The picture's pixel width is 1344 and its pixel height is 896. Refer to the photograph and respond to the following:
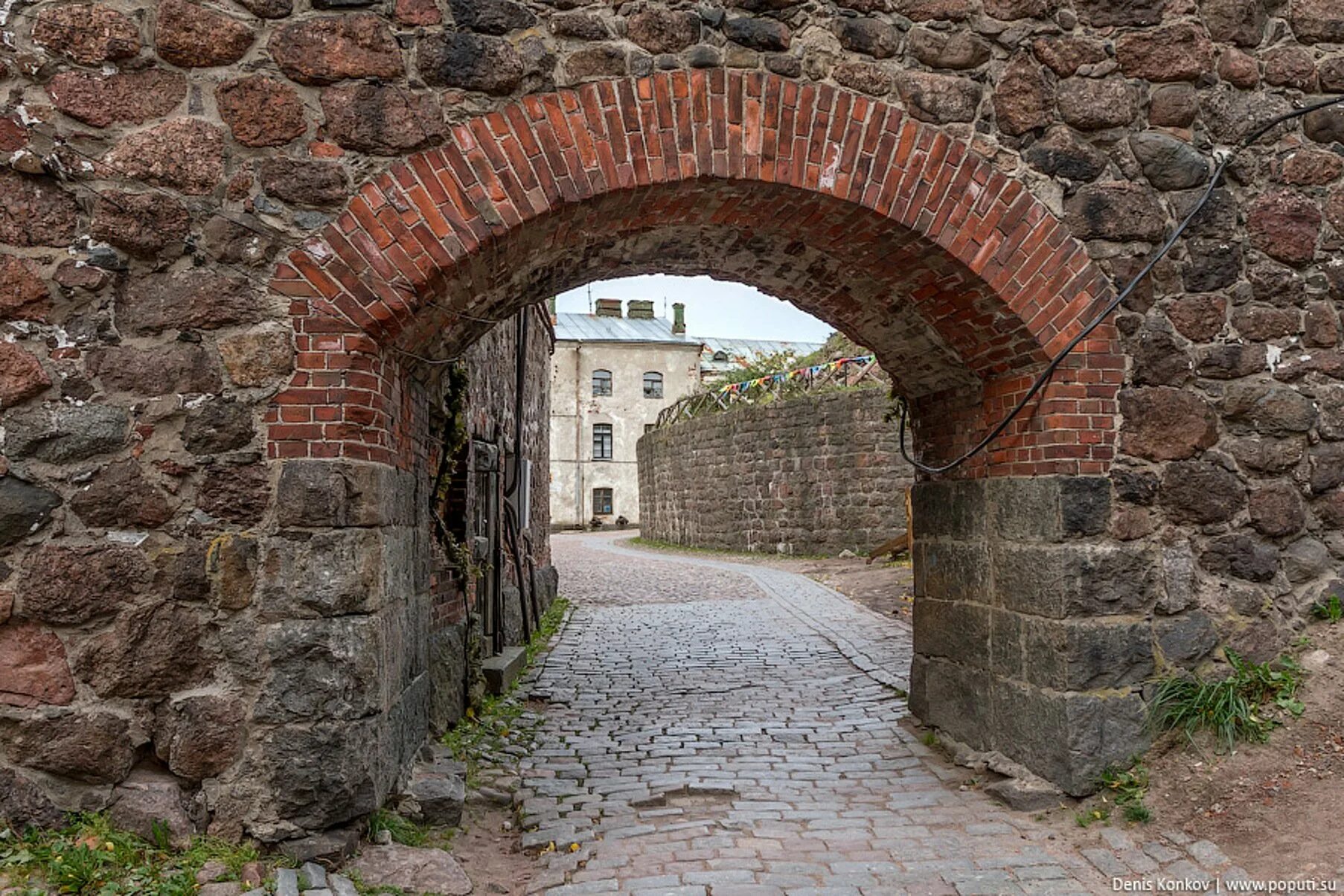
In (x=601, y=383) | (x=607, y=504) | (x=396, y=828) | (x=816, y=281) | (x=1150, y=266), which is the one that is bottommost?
(x=396, y=828)

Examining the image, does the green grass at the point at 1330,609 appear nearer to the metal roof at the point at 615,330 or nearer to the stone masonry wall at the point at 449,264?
the stone masonry wall at the point at 449,264

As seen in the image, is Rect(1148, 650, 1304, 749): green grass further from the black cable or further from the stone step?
the stone step

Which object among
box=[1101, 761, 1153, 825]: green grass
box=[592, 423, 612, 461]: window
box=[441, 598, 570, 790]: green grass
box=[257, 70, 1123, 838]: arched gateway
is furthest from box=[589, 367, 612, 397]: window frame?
box=[1101, 761, 1153, 825]: green grass

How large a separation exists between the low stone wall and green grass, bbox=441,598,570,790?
35.3 ft

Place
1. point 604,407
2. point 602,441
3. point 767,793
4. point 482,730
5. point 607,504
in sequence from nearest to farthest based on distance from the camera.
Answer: point 767,793
point 482,730
point 607,504
point 602,441
point 604,407

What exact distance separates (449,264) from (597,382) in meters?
37.3

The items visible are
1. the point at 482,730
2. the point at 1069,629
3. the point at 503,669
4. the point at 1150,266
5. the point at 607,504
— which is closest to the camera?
the point at 1069,629

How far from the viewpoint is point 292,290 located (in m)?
3.75

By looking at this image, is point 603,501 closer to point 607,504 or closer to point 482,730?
point 607,504

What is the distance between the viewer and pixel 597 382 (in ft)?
135

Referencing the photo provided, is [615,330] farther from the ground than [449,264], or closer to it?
farther from the ground

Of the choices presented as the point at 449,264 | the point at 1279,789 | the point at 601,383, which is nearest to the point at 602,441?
the point at 601,383

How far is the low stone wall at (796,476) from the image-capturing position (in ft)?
54.4

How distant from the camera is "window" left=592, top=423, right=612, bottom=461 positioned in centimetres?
4041
